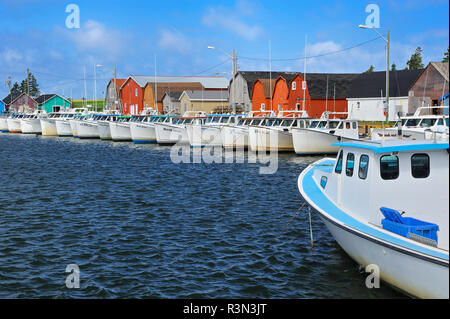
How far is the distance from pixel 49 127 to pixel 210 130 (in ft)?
115

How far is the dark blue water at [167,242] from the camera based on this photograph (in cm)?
1205

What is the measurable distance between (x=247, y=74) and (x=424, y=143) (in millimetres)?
70849

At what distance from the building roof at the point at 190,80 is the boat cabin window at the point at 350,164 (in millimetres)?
90771

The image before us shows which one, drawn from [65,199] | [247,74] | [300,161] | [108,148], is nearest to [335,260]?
[65,199]

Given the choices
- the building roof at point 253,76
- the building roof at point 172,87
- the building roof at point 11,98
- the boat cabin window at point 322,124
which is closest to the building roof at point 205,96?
the building roof at point 253,76

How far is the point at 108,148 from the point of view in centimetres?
5156

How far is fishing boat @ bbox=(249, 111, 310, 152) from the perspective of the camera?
133ft

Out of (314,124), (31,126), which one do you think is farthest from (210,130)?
(31,126)

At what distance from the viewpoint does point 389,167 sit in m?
11.8

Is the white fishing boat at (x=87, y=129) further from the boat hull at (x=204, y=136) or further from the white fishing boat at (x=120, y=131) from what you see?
the boat hull at (x=204, y=136)

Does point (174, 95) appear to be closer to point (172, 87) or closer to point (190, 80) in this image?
point (172, 87)

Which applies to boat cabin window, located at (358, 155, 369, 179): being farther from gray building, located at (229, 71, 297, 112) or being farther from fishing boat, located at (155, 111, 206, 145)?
gray building, located at (229, 71, 297, 112)

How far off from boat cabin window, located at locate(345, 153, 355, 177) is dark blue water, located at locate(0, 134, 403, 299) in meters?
2.24
